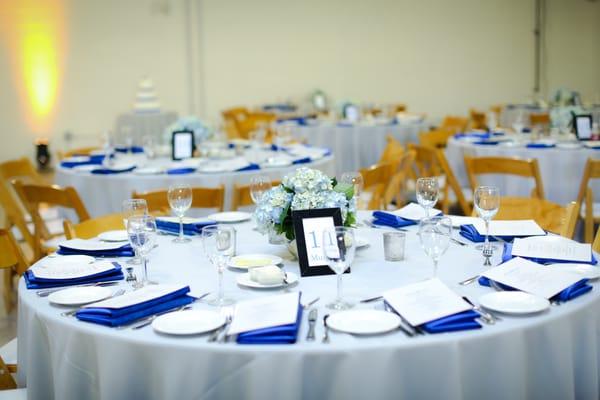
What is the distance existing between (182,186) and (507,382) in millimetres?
1562

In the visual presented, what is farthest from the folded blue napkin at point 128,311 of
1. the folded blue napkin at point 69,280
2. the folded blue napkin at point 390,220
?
the folded blue napkin at point 390,220

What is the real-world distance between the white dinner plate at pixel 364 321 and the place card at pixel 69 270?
2.98 ft

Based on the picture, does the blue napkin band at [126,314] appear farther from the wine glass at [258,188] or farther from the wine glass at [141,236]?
the wine glass at [258,188]

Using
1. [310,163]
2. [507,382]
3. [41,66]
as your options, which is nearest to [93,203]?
[310,163]

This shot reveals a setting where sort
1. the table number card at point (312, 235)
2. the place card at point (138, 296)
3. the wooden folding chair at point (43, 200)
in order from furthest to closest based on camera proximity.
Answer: the wooden folding chair at point (43, 200) → the table number card at point (312, 235) → the place card at point (138, 296)

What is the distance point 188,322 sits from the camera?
204 centimetres

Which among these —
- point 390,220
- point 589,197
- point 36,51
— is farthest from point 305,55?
point 390,220

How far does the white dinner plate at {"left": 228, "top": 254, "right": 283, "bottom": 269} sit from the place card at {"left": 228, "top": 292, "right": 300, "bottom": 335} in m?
0.40

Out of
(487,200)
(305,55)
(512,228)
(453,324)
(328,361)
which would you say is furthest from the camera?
(305,55)

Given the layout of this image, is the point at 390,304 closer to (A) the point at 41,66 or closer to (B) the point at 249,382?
(B) the point at 249,382

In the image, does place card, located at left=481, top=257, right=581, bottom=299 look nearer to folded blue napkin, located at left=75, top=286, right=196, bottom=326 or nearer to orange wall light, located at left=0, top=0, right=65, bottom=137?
folded blue napkin, located at left=75, top=286, right=196, bottom=326

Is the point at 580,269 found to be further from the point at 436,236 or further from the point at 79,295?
the point at 79,295

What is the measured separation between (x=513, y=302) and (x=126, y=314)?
1.06 m

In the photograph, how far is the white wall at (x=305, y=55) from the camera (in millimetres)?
11867
